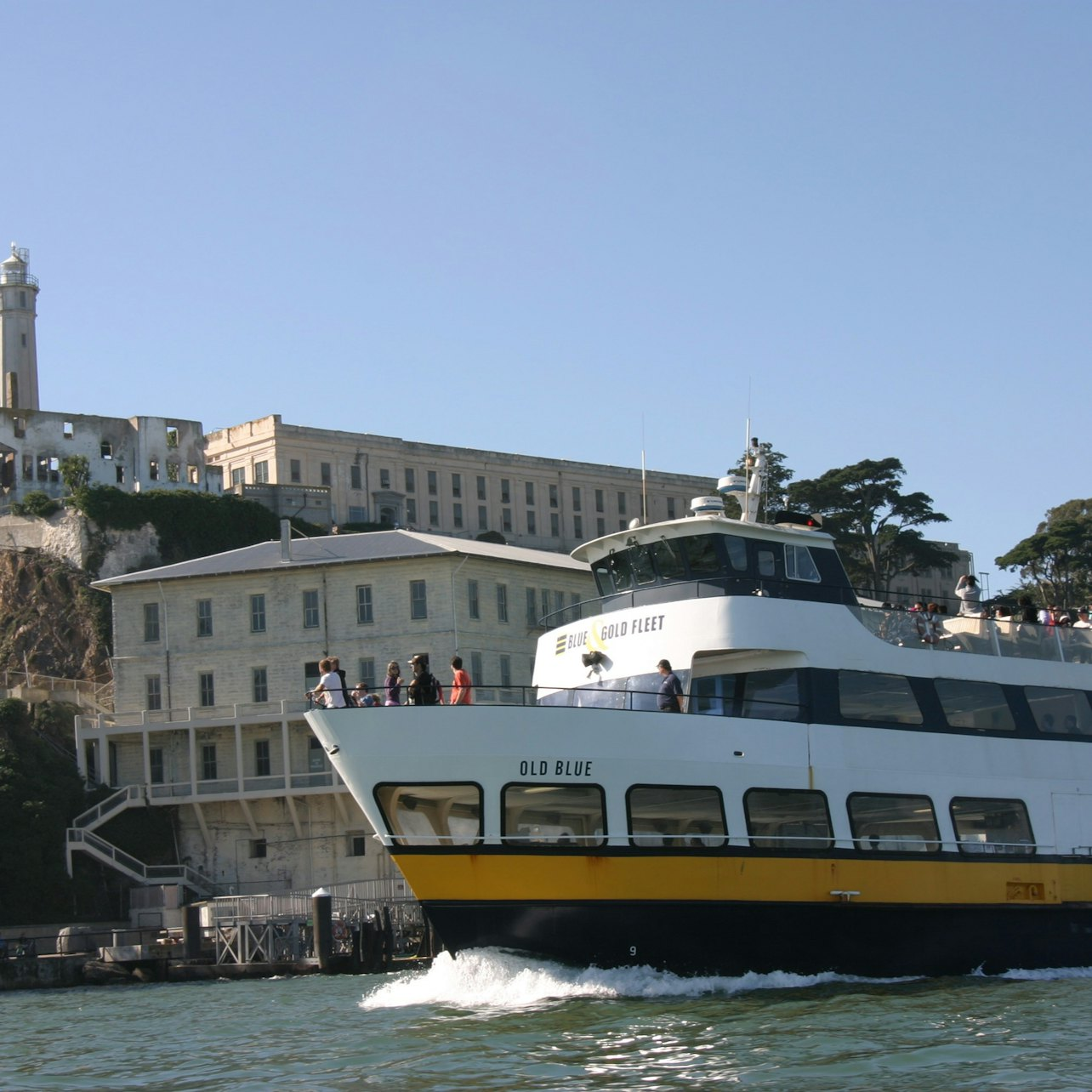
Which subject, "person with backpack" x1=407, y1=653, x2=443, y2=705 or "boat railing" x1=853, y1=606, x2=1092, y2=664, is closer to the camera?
"person with backpack" x1=407, y1=653, x2=443, y2=705

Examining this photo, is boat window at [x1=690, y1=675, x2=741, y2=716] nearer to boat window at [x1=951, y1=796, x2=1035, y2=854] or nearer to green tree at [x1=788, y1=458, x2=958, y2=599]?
boat window at [x1=951, y1=796, x2=1035, y2=854]

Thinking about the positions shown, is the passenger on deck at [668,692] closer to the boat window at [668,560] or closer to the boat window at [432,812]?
the boat window at [668,560]

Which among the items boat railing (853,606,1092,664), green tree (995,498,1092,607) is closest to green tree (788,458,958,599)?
green tree (995,498,1092,607)

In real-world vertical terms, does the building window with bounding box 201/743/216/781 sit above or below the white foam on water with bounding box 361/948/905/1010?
above

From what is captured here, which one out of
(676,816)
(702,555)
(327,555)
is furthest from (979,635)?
(327,555)

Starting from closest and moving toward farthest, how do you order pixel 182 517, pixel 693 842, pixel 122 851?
pixel 693 842 < pixel 122 851 < pixel 182 517

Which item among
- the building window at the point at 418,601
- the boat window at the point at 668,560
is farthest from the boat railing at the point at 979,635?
the building window at the point at 418,601

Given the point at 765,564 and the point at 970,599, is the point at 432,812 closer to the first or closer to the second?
the point at 765,564

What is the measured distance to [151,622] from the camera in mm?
49750

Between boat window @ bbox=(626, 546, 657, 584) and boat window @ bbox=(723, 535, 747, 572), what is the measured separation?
125 cm

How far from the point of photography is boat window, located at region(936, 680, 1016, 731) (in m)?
22.9

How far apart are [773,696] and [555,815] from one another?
12.1ft

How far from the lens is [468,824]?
19.8 metres

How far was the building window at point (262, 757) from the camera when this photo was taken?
47531mm
